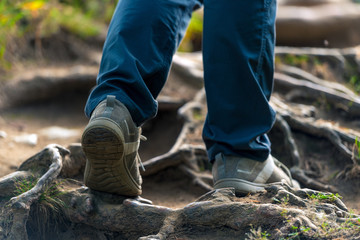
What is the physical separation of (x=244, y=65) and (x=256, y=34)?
0.46 feet

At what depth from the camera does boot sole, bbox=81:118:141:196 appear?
5.73ft

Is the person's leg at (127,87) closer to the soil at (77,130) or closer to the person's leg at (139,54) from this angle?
the person's leg at (139,54)

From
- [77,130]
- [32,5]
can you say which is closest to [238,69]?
[77,130]

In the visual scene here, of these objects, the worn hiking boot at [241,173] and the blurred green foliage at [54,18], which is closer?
the worn hiking boot at [241,173]

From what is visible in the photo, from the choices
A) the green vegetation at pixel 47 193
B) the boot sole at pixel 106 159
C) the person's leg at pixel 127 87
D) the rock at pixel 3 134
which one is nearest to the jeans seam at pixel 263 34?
the person's leg at pixel 127 87

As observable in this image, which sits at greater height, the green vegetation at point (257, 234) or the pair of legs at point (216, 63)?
the pair of legs at point (216, 63)

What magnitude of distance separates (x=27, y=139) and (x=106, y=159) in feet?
6.97

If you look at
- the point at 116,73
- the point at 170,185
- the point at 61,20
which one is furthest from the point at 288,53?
the point at 116,73

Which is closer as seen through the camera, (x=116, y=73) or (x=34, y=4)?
(x=116, y=73)

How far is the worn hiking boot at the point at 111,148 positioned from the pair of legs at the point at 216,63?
6 centimetres

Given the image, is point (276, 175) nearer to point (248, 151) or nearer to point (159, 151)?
point (248, 151)

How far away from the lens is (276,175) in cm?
216

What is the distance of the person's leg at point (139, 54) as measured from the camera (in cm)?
185

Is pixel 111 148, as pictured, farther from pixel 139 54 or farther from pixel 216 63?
pixel 216 63
